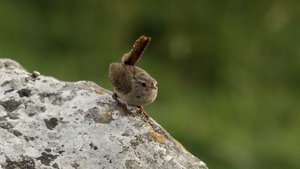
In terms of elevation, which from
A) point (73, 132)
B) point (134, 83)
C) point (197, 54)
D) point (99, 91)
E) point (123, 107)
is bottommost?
point (73, 132)

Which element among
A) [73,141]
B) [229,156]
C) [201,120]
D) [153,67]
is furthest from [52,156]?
[153,67]

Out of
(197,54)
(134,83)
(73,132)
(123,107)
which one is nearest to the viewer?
(73,132)

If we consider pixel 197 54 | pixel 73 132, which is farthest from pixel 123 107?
pixel 197 54

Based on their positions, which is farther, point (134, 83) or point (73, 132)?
point (134, 83)

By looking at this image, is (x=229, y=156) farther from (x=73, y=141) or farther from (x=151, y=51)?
(x=73, y=141)

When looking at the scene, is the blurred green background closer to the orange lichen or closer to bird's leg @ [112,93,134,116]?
the orange lichen

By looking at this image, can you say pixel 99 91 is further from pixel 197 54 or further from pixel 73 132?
pixel 197 54

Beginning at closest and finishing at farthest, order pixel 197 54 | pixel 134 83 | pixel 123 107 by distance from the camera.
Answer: pixel 123 107 < pixel 134 83 < pixel 197 54

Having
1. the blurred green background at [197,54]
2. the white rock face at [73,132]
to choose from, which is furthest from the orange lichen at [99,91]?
the blurred green background at [197,54]
